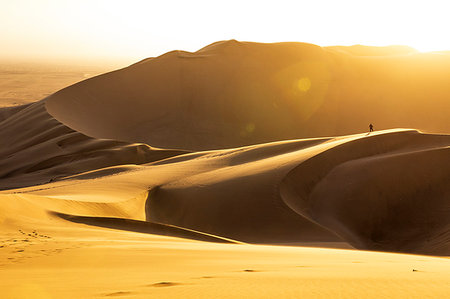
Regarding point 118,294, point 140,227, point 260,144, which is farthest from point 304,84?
point 118,294

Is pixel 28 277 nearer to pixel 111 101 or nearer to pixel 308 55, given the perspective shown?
pixel 111 101

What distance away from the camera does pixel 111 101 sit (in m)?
36.5

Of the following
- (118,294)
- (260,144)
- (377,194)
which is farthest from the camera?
(260,144)

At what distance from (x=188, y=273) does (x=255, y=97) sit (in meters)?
31.5

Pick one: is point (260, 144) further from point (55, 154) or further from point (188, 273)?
point (188, 273)

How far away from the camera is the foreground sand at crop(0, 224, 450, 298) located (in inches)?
176

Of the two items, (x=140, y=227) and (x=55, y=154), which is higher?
(x=55, y=154)

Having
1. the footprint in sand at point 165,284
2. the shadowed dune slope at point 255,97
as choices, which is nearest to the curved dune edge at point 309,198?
the footprint in sand at point 165,284

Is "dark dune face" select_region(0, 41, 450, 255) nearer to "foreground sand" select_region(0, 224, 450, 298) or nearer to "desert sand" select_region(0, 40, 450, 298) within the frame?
"desert sand" select_region(0, 40, 450, 298)

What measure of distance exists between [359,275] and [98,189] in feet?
37.9

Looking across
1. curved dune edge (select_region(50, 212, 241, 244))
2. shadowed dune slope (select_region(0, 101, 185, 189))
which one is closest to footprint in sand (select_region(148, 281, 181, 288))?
curved dune edge (select_region(50, 212, 241, 244))

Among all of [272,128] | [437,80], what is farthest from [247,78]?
[437,80]

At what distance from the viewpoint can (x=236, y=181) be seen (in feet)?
48.6

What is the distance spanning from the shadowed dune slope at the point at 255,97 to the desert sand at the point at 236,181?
0.40 ft
